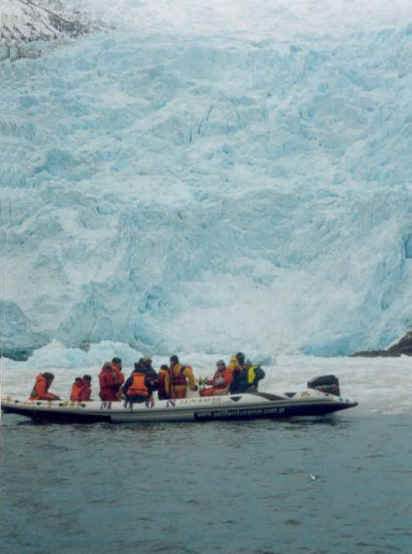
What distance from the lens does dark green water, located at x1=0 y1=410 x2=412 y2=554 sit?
803 cm

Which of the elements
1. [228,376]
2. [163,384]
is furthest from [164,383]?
[228,376]

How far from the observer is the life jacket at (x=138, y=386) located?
47.9 ft

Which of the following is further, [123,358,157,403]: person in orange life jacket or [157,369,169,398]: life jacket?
[157,369,169,398]: life jacket

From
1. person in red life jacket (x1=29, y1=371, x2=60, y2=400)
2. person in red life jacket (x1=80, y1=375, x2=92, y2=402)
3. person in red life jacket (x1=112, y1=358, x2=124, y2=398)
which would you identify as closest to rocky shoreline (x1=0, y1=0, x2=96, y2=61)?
person in red life jacket (x1=29, y1=371, x2=60, y2=400)

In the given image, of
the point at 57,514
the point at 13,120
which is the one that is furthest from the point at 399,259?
the point at 57,514

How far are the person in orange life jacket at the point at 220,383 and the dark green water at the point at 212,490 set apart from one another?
1.39 metres

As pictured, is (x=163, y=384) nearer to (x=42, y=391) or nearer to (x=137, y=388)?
(x=137, y=388)

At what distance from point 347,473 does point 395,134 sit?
57.2 feet

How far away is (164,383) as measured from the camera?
15.0 m

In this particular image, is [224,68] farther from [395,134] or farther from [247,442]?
[247,442]

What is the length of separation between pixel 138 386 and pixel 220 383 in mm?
1324

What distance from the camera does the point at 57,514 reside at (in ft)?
28.9

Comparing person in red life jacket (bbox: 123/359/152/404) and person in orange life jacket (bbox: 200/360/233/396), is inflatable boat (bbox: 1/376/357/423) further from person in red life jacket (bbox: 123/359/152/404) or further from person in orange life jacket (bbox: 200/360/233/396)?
person in orange life jacket (bbox: 200/360/233/396)

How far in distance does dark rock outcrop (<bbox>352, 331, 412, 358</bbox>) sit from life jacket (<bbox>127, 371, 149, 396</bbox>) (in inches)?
376
